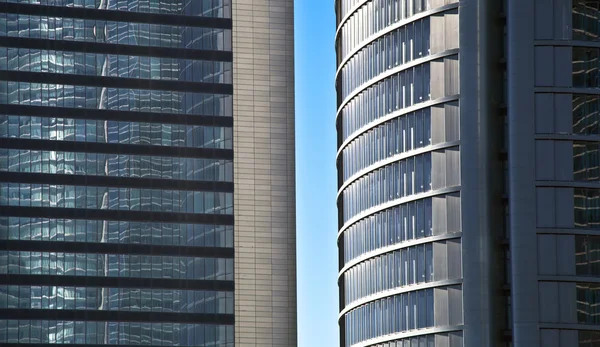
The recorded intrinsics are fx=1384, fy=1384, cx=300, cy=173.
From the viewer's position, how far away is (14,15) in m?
146

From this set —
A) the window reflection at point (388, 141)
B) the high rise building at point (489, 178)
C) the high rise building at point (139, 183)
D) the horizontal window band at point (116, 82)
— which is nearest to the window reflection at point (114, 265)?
the high rise building at point (139, 183)

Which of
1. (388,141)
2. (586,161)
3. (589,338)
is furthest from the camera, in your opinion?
(388,141)

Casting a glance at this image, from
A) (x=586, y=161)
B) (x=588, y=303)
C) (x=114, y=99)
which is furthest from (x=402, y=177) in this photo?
(x=114, y=99)

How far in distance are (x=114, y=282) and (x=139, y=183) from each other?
10739 millimetres

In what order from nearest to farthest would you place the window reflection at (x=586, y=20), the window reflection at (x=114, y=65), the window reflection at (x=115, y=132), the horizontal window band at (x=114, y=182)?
the window reflection at (x=586, y=20) → the horizontal window band at (x=114, y=182) → the window reflection at (x=115, y=132) → the window reflection at (x=114, y=65)

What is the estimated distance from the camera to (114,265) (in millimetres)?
143125

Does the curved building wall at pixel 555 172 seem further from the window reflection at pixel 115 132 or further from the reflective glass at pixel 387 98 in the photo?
the window reflection at pixel 115 132

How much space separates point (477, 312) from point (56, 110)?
6163cm

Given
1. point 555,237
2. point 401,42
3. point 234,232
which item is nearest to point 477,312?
point 555,237

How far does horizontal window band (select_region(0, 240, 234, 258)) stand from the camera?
142 metres

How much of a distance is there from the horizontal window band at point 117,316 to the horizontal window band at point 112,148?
662 inches

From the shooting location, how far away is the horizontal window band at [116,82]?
144250mm

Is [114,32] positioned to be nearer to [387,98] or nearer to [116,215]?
[116,215]

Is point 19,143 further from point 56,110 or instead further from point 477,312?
point 477,312
